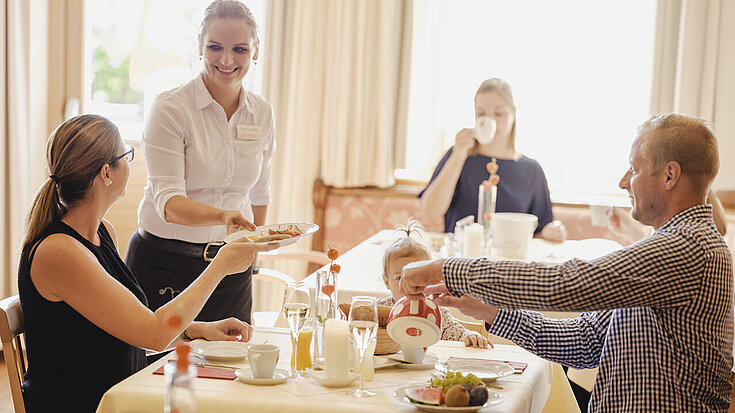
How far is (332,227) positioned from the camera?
4848 millimetres

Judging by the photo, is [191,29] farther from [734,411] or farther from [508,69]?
[734,411]

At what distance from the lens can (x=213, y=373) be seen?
67.7 inches

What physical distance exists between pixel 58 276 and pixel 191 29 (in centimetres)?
367

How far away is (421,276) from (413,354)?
0.27 meters

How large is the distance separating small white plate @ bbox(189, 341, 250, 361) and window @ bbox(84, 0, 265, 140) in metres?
3.28

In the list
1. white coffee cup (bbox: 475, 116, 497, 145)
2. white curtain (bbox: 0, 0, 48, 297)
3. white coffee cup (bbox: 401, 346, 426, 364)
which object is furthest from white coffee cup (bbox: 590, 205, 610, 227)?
white curtain (bbox: 0, 0, 48, 297)

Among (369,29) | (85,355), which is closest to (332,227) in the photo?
(369,29)

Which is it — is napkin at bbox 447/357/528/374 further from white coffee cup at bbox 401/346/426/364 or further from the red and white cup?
the red and white cup

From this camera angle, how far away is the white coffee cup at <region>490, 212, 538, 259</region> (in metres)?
3.38

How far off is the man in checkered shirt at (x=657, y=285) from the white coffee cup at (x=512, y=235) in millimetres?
1636

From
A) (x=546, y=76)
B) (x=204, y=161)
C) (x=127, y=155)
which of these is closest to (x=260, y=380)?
(x=127, y=155)

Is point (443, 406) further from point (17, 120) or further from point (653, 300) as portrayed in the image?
point (17, 120)

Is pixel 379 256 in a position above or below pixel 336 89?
below

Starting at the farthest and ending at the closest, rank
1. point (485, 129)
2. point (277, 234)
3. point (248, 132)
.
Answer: point (485, 129) → point (248, 132) → point (277, 234)
